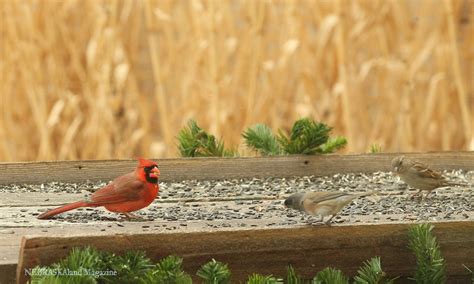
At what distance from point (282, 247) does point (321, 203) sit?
0.66 feet

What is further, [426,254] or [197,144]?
[197,144]

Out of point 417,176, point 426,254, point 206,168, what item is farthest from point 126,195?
point 417,176

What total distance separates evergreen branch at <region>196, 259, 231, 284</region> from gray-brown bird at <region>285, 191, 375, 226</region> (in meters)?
0.35

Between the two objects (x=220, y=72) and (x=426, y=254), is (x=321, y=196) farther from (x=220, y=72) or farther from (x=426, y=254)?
(x=220, y=72)

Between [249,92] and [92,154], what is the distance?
0.97 metres

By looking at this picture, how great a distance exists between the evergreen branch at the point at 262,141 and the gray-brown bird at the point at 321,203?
1118mm

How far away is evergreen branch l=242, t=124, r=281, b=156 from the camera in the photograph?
12.3ft

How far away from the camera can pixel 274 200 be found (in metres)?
3.04

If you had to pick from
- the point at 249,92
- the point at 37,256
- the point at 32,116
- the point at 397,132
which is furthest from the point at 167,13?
the point at 37,256

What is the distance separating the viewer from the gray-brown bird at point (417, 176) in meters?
3.19

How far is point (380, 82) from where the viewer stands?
19.3 feet

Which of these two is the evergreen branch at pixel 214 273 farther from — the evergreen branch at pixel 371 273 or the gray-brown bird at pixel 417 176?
the gray-brown bird at pixel 417 176

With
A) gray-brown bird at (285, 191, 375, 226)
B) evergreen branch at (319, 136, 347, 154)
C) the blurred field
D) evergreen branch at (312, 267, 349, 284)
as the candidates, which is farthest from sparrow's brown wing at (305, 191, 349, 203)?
the blurred field

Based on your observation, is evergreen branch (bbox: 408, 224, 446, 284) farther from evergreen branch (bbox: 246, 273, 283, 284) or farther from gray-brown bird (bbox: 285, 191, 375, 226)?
evergreen branch (bbox: 246, 273, 283, 284)
